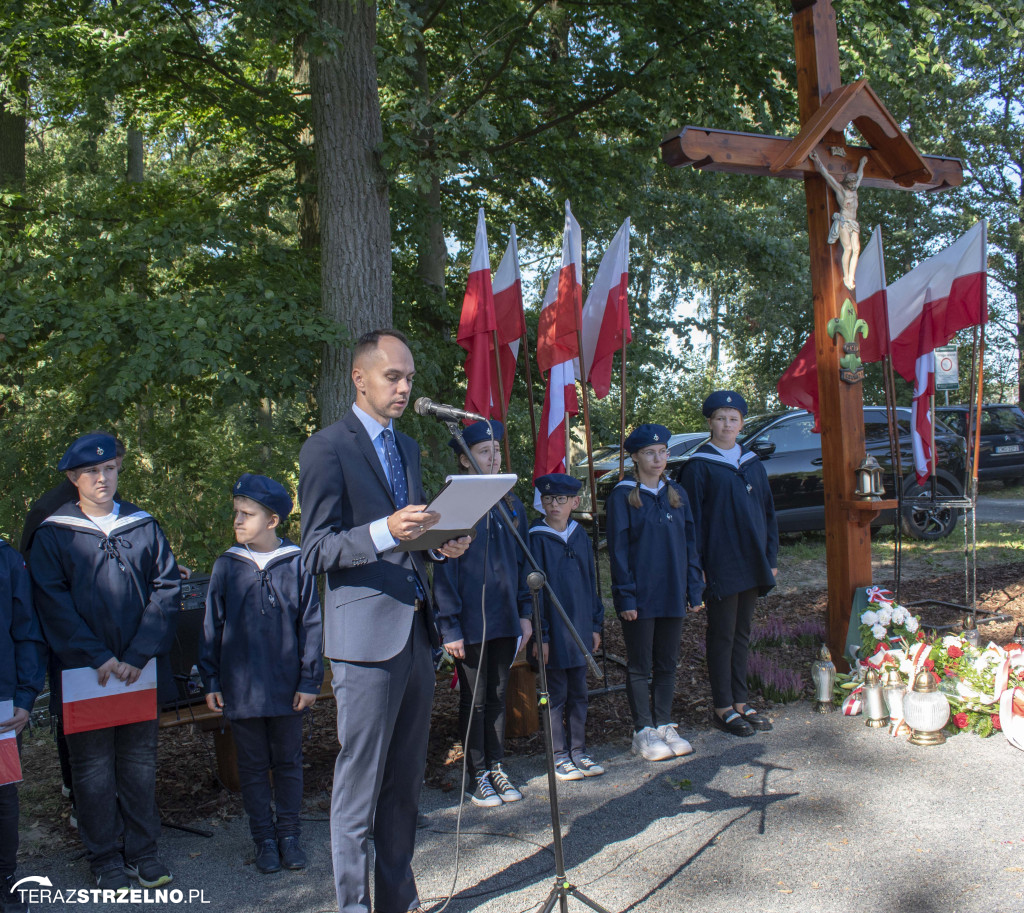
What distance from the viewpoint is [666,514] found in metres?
5.21

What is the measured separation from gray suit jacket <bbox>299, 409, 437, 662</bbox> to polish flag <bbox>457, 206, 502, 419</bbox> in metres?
3.40

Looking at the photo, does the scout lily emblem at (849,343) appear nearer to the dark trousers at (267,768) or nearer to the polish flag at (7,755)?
the dark trousers at (267,768)

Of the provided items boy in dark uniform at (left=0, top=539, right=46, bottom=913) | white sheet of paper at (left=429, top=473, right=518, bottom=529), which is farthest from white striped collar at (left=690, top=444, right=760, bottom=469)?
boy in dark uniform at (left=0, top=539, right=46, bottom=913)

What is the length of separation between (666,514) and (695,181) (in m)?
10.1

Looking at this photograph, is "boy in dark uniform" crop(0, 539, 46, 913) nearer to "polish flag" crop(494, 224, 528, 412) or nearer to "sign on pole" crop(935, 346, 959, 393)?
"polish flag" crop(494, 224, 528, 412)

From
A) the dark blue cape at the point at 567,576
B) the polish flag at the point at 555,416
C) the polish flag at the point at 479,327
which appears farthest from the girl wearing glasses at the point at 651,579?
the polish flag at the point at 479,327

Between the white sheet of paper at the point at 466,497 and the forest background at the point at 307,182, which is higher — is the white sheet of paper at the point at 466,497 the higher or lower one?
the lower one

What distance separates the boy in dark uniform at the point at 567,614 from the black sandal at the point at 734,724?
3.38 ft

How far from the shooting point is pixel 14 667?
3531 mm

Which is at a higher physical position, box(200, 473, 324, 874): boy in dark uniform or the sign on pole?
the sign on pole

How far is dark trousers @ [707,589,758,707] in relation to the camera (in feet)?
17.8

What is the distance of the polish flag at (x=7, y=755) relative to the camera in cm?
340

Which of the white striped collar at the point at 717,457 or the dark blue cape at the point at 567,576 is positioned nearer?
the dark blue cape at the point at 567,576

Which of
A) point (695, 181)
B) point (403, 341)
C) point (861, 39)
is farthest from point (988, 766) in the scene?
point (695, 181)
